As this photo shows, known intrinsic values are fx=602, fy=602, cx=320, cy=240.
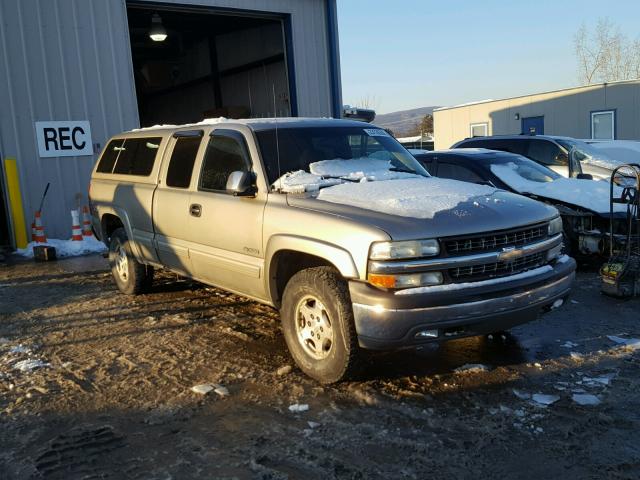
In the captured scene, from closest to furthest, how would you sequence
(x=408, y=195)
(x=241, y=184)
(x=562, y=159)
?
1. (x=408, y=195)
2. (x=241, y=184)
3. (x=562, y=159)

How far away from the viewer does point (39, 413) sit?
155 inches

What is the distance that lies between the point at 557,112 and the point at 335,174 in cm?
2411

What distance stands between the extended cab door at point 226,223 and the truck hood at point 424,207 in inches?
19.5

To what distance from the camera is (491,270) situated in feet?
13.1

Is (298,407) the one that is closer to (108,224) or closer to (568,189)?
(108,224)

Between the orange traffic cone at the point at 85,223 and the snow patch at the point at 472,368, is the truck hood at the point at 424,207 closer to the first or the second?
the snow patch at the point at 472,368

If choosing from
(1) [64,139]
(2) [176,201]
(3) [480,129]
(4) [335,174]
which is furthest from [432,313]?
(3) [480,129]

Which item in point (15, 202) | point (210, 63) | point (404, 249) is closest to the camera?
point (404, 249)

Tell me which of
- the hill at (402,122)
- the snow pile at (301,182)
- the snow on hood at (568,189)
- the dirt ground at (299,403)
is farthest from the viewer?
the hill at (402,122)

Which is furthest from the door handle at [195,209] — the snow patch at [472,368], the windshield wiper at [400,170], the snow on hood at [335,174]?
the snow patch at [472,368]

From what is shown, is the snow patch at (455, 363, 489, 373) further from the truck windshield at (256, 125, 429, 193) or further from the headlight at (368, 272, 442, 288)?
the truck windshield at (256, 125, 429, 193)

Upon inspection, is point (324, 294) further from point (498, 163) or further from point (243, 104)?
point (243, 104)

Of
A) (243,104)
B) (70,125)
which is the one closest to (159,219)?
(70,125)

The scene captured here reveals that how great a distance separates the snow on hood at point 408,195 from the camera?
160 inches
